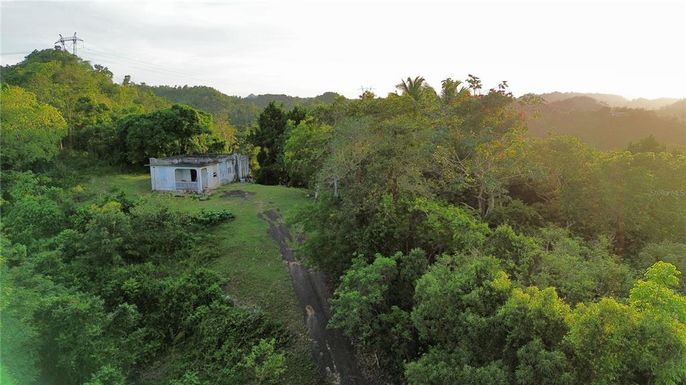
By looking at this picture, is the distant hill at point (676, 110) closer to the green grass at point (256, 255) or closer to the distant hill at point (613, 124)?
the distant hill at point (613, 124)

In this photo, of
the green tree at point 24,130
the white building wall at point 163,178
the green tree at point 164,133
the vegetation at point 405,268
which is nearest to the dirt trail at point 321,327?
the vegetation at point 405,268

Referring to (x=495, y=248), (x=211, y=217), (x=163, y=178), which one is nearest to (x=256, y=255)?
(x=211, y=217)

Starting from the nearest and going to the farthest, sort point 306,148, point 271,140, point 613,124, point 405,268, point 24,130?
point 405,268
point 306,148
point 613,124
point 24,130
point 271,140

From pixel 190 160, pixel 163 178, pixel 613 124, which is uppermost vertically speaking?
pixel 613 124

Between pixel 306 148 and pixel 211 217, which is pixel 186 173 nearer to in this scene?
pixel 211 217

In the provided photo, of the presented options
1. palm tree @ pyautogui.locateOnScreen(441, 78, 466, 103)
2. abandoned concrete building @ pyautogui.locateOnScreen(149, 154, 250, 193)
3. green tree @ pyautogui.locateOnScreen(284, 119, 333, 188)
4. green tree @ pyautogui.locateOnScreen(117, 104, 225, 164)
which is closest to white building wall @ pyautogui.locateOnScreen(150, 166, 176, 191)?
abandoned concrete building @ pyautogui.locateOnScreen(149, 154, 250, 193)

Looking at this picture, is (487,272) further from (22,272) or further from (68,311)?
(22,272)

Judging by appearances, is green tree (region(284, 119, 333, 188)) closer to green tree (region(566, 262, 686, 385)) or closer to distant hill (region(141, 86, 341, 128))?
green tree (region(566, 262, 686, 385))
